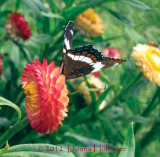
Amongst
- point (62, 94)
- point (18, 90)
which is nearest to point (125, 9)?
point (18, 90)

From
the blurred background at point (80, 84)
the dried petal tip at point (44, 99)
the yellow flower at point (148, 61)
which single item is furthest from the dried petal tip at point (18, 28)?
the dried petal tip at point (44, 99)

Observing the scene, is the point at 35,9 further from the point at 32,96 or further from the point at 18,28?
the point at 32,96

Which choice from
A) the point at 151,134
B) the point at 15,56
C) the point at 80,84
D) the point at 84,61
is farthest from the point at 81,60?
the point at 151,134

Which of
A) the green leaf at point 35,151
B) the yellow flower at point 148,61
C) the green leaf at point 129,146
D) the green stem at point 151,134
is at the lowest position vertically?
the green stem at point 151,134

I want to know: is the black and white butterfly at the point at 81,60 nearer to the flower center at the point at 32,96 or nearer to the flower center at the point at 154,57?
the flower center at the point at 32,96

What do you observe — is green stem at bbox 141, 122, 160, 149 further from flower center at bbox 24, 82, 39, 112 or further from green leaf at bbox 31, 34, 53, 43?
flower center at bbox 24, 82, 39, 112
